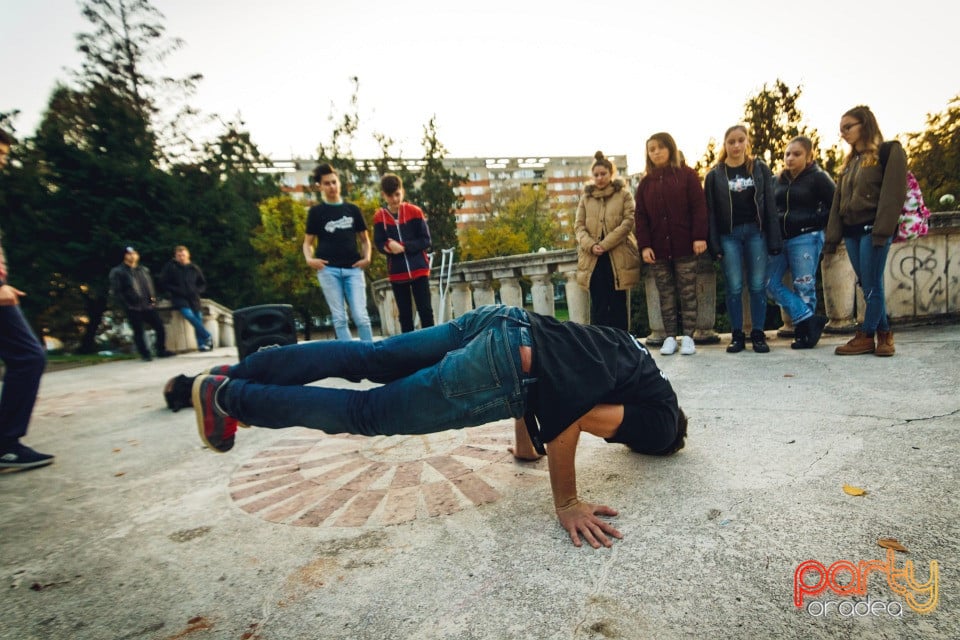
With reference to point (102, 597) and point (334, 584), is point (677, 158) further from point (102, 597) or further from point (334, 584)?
point (102, 597)

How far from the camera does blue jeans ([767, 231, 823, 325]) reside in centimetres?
450

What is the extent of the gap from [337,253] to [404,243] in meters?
0.77

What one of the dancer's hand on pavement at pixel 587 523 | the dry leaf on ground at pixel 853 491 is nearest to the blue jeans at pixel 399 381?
the dancer's hand on pavement at pixel 587 523

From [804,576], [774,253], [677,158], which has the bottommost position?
[804,576]

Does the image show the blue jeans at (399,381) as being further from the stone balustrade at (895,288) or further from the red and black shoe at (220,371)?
the stone balustrade at (895,288)

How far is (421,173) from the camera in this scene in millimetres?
32344

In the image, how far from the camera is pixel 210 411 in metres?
1.99

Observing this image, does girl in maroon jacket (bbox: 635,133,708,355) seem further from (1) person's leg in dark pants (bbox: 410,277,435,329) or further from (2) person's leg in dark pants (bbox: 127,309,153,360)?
(2) person's leg in dark pants (bbox: 127,309,153,360)

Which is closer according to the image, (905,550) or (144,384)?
(905,550)

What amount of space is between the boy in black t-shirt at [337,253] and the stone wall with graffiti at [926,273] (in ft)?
18.5

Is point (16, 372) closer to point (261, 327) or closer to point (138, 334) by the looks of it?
point (261, 327)

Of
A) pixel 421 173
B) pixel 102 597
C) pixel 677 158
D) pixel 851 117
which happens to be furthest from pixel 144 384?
pixel 421 173

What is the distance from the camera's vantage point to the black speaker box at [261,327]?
4.16m

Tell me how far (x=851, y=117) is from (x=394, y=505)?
15.6ft
